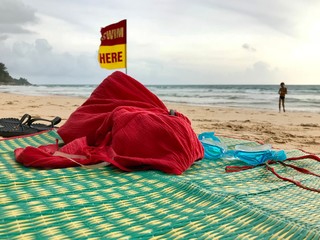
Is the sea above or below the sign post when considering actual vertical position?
below

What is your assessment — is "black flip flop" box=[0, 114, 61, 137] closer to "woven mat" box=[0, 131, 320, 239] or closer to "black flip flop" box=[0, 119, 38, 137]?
"black flip flop" box=[0, 119, 38, 137]

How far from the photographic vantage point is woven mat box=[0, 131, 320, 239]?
134 centimetres

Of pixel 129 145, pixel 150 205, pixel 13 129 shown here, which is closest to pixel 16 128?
pixel 13 129

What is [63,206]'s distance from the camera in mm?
1514

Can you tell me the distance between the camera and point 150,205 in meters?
1.61

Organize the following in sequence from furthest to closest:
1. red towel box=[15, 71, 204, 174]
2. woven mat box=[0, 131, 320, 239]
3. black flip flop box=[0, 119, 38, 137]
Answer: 1. black flip flop box=[0, 119, 38, 137]
2. red towel box=[15, 71, 204, 174]
3. woven mat box=[0, 131, 320, 239]

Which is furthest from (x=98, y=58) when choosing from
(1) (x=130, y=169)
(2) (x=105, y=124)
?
(1) (x=130, y=169)

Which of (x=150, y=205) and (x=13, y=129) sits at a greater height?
(x=13, y=129)

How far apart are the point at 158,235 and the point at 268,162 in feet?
4.69

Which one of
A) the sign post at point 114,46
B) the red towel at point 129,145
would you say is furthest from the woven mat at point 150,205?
the sign post at point 114,46

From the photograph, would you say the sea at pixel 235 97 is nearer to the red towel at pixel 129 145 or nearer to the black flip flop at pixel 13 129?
the black flip flop at pixel 13 129

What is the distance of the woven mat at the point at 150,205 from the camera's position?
1.34 m

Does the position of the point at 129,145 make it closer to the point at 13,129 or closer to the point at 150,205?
the point at 150,205

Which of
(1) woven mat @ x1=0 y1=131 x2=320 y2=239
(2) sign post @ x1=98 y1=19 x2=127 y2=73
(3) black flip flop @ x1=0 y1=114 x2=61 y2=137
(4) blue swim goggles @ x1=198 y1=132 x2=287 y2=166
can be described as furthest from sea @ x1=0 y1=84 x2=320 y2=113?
(1) woven mat @ x1=0 y1=131 x2=320 y2=239
